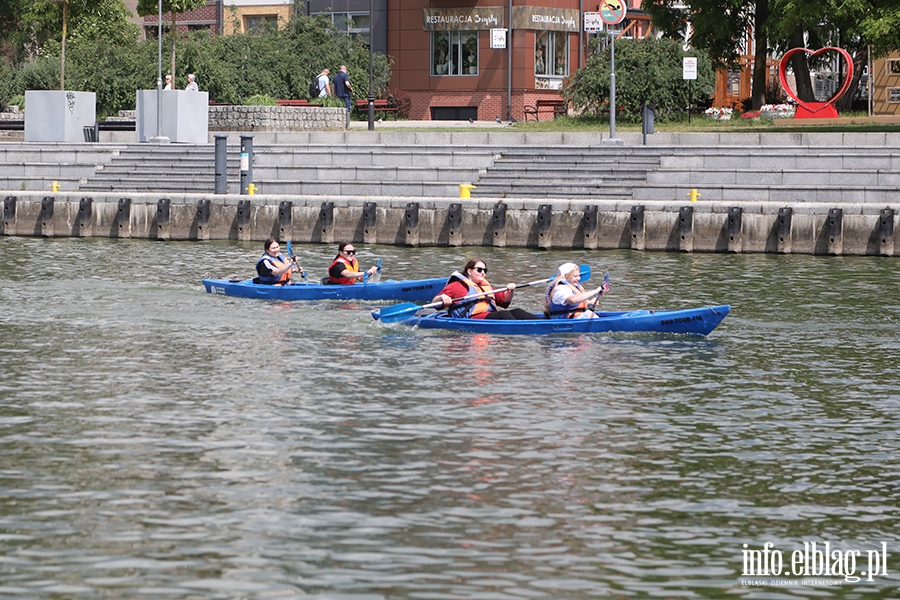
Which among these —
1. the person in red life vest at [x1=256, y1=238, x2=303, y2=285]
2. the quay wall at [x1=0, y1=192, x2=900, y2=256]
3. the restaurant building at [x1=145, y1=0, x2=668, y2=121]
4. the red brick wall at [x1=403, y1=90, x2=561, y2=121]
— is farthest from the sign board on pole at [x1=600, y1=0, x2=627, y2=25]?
the restaurant building at [x1=145, y1=0, x2=668, y2=121]

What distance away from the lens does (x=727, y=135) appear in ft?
111

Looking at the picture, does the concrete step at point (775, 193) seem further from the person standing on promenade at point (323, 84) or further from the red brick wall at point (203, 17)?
the red brick wall at point (203, 17)

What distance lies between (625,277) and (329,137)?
15780mm

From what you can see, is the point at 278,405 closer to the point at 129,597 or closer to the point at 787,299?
the point at 129,597

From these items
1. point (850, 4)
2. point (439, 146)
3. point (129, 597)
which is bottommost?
→ point (129, 597)

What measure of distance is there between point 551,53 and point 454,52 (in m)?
4.17

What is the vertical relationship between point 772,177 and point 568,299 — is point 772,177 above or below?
above

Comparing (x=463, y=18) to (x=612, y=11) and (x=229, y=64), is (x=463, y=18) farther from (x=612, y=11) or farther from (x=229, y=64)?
(x=612, y=11)

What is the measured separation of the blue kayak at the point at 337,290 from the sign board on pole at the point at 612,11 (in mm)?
14555

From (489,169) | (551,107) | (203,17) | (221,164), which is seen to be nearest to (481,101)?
(551,107)

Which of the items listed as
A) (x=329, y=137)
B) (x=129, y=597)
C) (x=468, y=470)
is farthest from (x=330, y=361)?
(x=329, y=137)

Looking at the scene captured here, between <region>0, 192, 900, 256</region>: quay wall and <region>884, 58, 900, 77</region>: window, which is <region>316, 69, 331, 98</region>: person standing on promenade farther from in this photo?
<region>884, 58, 900, 77</region>: window

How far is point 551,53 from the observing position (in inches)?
2175

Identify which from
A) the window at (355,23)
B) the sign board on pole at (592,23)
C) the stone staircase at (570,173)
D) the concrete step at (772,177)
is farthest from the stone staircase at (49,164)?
the window at (355,23)
